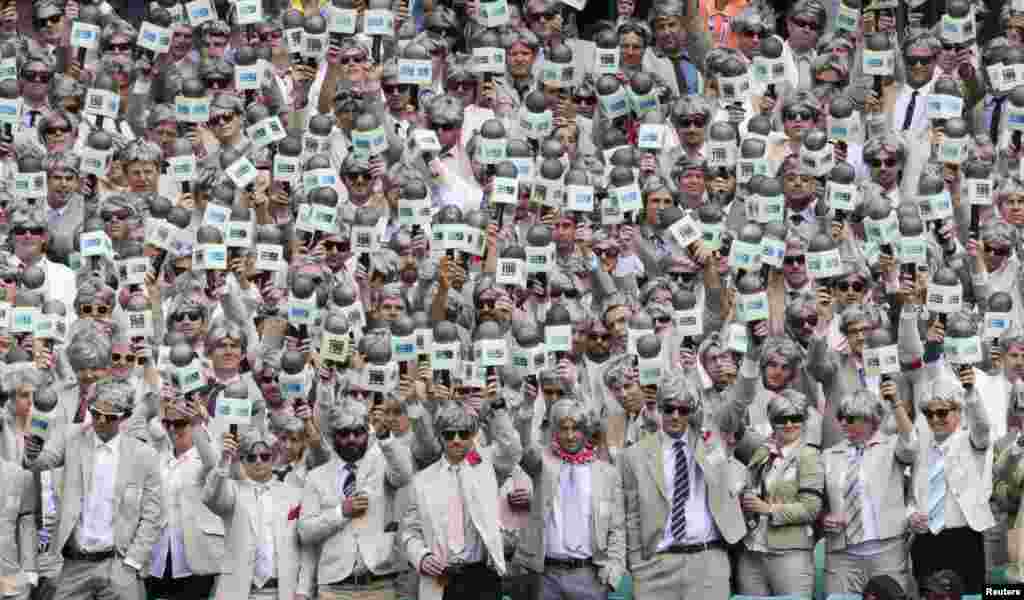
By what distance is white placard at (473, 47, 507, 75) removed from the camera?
63.7 ft

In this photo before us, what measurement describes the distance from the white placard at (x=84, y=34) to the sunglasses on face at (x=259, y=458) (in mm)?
4164

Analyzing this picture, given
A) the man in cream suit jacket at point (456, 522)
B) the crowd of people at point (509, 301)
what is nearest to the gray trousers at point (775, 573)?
the crowd of people at point (509, 301)

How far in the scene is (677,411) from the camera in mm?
16484

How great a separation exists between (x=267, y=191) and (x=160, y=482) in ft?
9.67

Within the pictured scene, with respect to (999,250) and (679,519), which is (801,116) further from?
(679,519)

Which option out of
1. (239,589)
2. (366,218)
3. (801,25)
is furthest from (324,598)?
(801,25)

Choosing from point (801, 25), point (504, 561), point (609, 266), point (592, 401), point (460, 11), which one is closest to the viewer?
point (504, 561)

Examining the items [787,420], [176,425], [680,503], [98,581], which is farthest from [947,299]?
[98,581]

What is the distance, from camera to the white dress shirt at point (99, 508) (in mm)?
16516

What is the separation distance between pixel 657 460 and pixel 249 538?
208 centimetres

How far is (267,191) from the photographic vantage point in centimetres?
1908

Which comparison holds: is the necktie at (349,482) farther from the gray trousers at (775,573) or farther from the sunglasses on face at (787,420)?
the sunglasses on face at (787,420)

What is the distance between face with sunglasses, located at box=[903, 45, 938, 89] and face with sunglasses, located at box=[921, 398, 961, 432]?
3.30m

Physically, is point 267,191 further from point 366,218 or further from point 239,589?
point 239,589
